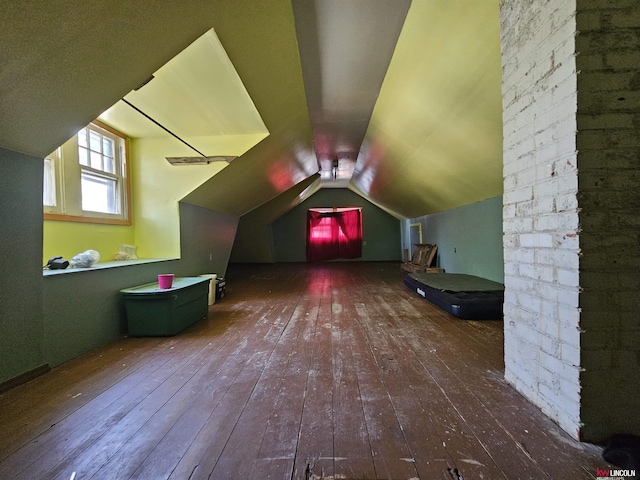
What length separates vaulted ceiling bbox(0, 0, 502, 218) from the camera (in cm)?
164

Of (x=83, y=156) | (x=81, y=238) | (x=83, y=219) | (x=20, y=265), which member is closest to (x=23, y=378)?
(x=20, y=265)

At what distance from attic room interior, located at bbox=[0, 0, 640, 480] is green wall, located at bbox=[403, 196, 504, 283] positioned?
653 mm

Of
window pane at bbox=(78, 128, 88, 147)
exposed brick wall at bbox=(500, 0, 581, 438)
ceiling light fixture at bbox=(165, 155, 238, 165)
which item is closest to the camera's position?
exposed brick wall at bbox=(500, 0, 581, 438)

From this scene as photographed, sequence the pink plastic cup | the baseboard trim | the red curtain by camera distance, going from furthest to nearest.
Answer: the red curtain < the pink plastic cup < the baseboard trim

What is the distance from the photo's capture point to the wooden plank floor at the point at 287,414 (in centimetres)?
122

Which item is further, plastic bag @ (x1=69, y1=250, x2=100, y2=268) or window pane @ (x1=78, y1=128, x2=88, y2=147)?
window pane @ (x1=78, y1=128, x2=88, y2=147)

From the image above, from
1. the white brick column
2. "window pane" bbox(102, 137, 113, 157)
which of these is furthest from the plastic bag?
the white brick column

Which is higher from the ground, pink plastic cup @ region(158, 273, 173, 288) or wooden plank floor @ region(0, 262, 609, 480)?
pink plastic cup @ region(158, 273, 173, 288)

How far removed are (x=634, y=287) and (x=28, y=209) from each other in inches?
133

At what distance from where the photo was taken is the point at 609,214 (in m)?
1.32

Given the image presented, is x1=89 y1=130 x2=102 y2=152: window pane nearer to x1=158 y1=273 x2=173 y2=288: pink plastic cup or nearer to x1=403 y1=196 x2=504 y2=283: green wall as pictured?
x1=158 y1=273 x2=173 y2=288: pink plastic cup

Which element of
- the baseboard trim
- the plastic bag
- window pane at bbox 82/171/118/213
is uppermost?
window pane at bbox 82/171/118/213

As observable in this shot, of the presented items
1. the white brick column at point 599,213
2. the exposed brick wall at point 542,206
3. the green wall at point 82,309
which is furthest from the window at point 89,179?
the white brick column at point 599,213

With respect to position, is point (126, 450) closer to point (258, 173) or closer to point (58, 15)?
point (58, 15)
